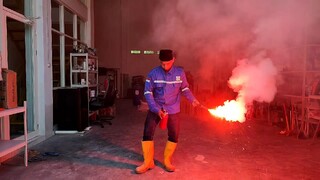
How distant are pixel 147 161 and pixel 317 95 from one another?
398 cm

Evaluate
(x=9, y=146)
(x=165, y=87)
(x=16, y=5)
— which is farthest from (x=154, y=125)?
(x=16, y=5)

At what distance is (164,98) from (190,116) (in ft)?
18.2

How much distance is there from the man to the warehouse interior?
0.25 m

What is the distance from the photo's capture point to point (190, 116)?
9.21 meters

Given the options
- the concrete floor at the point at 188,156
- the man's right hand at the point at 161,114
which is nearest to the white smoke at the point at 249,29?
the concrete floor at the point at 188,156

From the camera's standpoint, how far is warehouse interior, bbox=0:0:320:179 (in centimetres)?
396

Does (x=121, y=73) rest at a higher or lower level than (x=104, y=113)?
higher

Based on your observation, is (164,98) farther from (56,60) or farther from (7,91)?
(56,60)

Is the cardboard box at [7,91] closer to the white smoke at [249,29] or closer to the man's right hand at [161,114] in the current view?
the man's right hand at [161,114]

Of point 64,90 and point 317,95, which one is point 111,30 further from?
point 317,95

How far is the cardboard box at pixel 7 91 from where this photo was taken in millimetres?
3721

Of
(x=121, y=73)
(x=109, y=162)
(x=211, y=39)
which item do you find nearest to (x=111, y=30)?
(x=121, y=73)

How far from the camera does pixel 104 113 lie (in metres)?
9.05

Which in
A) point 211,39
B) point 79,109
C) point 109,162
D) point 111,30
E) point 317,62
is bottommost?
point 109,162
